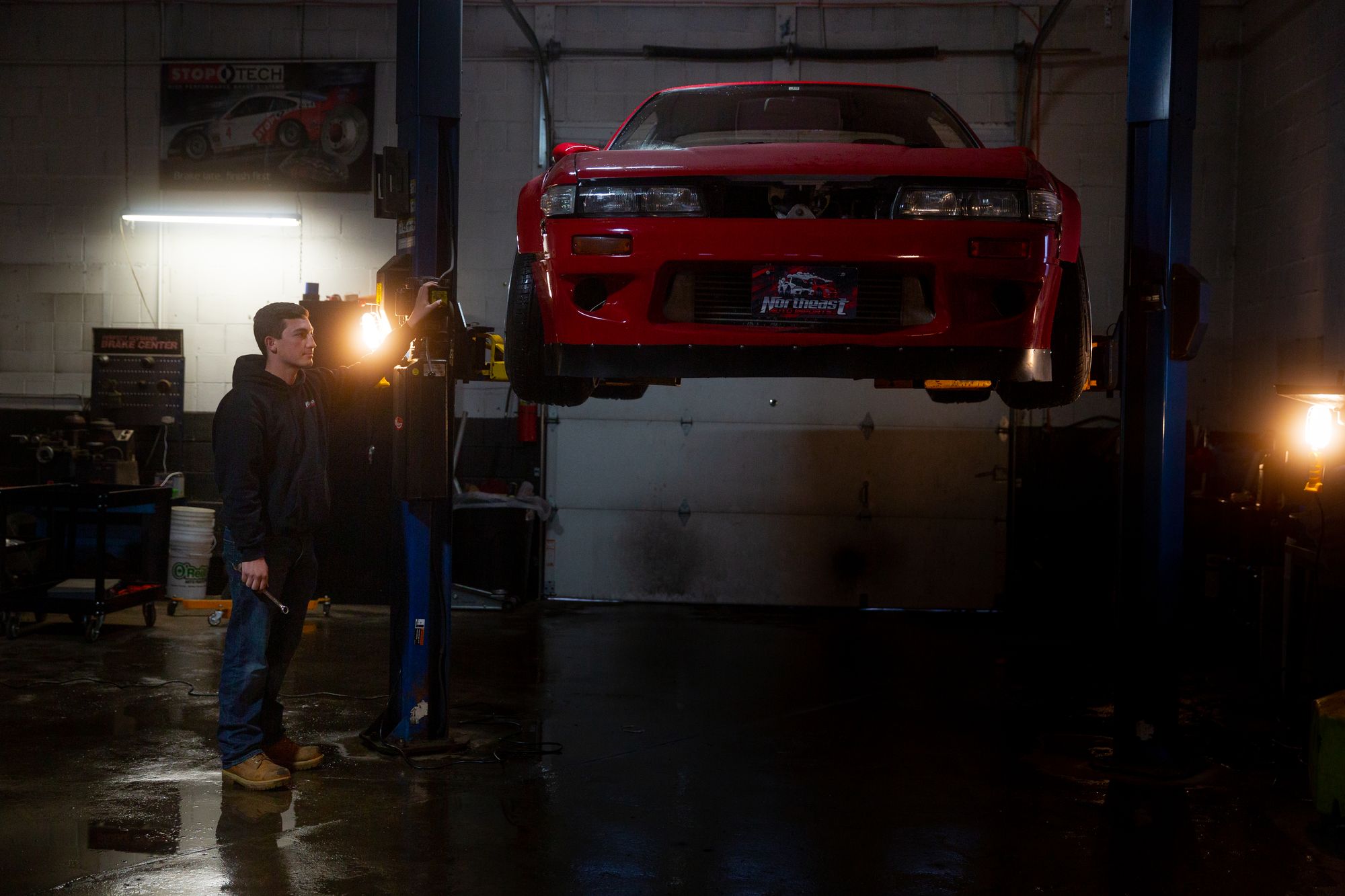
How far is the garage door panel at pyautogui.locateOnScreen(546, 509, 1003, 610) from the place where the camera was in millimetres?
8398

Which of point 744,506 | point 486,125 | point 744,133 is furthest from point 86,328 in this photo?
point 744,133

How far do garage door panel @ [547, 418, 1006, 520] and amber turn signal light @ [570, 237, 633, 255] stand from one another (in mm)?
5166

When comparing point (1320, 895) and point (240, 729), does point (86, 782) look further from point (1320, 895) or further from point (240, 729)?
point (1320, 895)

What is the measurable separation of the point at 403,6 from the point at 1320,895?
14.7 ft

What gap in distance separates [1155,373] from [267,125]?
7.15m

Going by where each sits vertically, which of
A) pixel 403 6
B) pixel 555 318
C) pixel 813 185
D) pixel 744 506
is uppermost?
pixel 403 6

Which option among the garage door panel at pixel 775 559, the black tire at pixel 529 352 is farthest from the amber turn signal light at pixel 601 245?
the garage door panel at pixel 775 559

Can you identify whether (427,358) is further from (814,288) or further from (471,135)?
(471,135)

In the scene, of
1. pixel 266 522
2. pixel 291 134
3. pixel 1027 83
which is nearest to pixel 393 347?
pixel 266 522

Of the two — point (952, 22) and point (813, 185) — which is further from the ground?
point (952, 22)

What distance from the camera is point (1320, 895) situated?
126 inches

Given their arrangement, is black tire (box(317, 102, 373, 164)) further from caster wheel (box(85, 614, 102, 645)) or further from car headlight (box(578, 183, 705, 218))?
car headlight (box(578, 183, 705, 218))

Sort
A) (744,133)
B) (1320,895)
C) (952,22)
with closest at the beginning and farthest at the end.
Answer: (1320,895), (744,133), (952,22)

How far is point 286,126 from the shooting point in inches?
345
